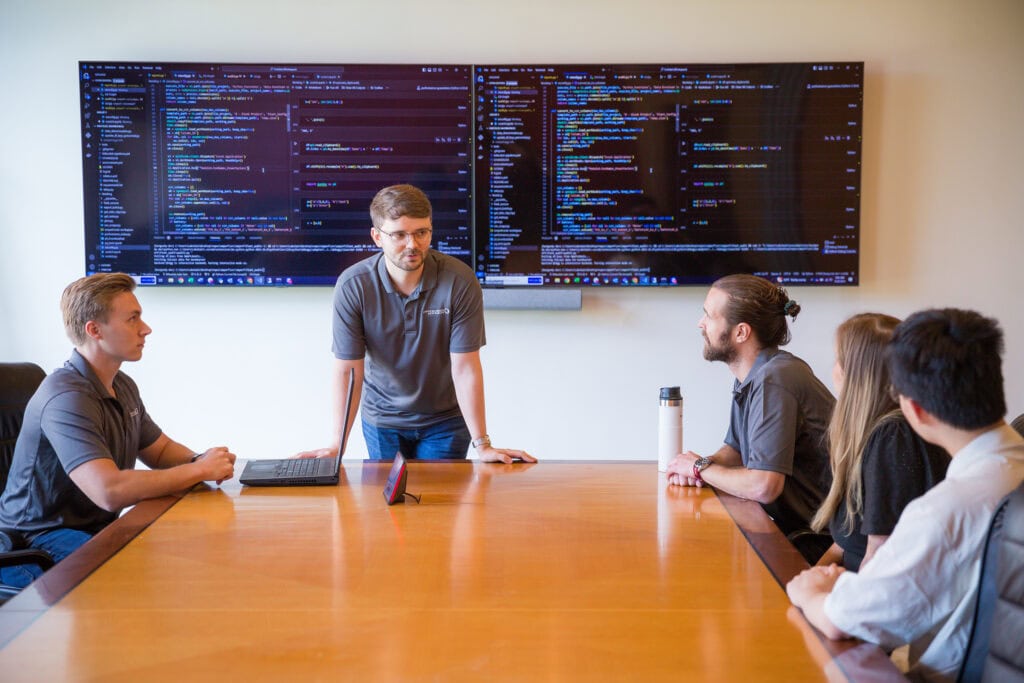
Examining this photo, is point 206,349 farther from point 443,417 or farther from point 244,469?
point 244,469

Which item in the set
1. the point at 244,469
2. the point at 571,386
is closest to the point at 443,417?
the point at 244,469

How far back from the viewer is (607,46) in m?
3.94

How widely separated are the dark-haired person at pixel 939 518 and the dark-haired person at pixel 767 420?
729 mm

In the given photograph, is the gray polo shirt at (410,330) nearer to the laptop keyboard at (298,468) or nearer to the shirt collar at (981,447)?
the laptop keyboard at (298,468)

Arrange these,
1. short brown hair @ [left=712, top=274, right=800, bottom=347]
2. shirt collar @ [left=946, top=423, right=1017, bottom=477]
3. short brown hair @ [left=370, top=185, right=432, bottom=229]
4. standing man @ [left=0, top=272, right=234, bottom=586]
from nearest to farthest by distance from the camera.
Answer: shirt collar @ [left=946, top=423, right=1017, bottom=477]
standing man @ [left=0, top=272, right=234, bottom=586]
short brown hair @ [left=712, top=274, right=800, bottom=347]
short brown hair @ [left=370, top=185, right=432, bottom=229]

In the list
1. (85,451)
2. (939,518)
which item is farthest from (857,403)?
(85,451)

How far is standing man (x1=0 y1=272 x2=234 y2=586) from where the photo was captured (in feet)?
7.34

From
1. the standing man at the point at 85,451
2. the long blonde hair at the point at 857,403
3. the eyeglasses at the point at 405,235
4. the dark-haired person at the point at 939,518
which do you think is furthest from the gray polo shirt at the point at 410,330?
the dark-haired person at the point at 939,518

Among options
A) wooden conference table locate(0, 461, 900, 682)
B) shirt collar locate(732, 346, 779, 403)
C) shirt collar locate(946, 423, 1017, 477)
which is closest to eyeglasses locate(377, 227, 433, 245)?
wooden conference table locate(0, 461, 900, 682)

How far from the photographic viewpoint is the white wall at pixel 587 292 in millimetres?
3928

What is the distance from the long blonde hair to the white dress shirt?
461 mm

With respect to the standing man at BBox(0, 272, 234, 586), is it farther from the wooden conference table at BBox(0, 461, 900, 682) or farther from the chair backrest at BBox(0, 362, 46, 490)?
the chair backrest at BBox(0, 362, 46, 490)

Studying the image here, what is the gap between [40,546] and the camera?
2.31 meters

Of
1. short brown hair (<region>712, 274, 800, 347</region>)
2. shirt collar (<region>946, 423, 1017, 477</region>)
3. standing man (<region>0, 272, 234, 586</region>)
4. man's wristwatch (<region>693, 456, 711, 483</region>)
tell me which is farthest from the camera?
short brown hair (<region>712, 274, 800, 347</region>)
